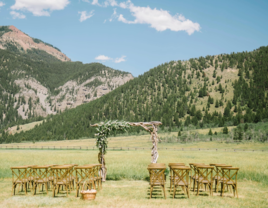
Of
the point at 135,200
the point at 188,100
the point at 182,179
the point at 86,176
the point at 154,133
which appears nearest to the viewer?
the point at 135,200

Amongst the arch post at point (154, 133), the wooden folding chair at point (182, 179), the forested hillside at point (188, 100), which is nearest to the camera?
the wooden folding chair at point (182, 179)

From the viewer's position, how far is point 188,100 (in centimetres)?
16288

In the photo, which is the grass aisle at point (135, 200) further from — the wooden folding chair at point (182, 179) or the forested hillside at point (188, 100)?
the forested hillside at point (188, 100)

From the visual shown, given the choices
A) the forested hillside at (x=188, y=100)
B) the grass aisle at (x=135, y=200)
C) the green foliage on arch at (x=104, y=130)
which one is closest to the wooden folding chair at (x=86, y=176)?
the grass aisle at (x=135, y=200)

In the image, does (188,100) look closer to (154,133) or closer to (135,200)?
(154,133)

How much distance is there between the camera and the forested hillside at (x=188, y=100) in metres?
138

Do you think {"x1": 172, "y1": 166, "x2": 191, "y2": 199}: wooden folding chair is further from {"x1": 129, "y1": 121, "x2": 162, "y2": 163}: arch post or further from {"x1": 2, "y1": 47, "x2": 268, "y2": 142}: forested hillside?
{"x1": 2, "y1": 47, "x2": 268, "y2": 142}: forested hillside

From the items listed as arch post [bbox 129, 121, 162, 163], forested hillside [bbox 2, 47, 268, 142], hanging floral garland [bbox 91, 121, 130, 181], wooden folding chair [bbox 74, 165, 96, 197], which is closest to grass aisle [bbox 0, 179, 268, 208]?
wooden folding chair [bbox 74, 165, 96, 197]

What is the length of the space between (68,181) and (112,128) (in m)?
6.12

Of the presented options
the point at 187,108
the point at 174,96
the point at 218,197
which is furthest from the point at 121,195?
the point at 174,96

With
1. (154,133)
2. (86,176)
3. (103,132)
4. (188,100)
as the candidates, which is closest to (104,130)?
(103,132)

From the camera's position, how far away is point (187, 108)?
151500mm

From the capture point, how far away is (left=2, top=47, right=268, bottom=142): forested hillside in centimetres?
13812

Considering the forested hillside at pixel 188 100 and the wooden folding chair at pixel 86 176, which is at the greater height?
the forested hillside at pixel 188 100
